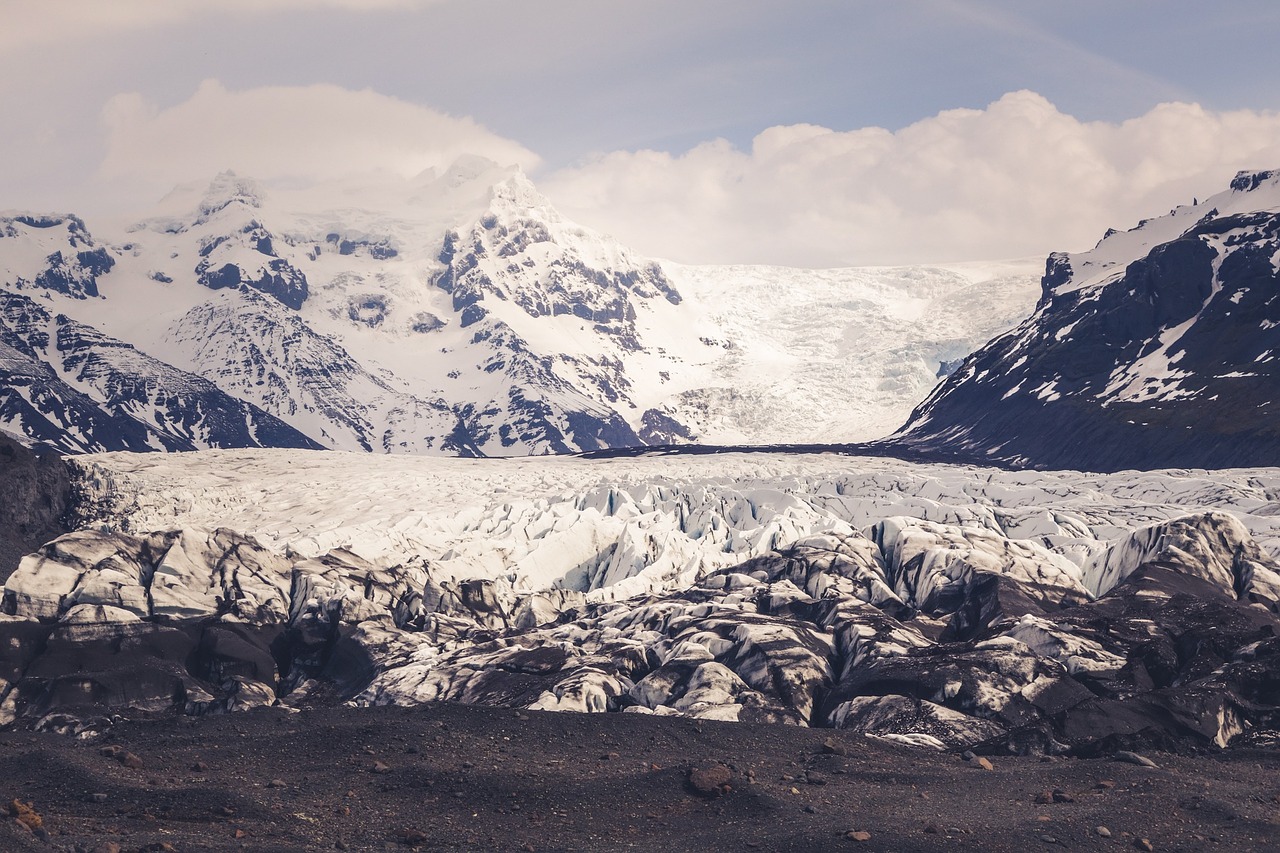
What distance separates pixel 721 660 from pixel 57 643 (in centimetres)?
3790

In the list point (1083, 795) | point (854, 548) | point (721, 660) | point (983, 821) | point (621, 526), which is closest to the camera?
point (983, 821)

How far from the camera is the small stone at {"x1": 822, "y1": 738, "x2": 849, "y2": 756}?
51806mm

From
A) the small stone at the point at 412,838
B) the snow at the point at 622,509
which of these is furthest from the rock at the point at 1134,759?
the snow at the point at 622,509

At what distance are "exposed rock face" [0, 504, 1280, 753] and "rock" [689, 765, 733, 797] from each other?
14.9 m

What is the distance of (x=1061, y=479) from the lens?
147m

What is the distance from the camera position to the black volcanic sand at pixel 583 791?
39.7 meters

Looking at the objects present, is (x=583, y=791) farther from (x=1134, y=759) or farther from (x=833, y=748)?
(x=1134, y=759)

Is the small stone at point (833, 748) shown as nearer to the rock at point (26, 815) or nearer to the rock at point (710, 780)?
the rock at point (710, 780)

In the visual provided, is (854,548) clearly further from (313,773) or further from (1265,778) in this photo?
(313,773)

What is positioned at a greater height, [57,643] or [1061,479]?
[1061,479]

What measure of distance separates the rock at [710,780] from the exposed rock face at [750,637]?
48.8 ft

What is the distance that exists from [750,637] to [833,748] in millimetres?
21021

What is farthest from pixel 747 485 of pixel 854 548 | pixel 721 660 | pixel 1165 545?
pixel 721 660

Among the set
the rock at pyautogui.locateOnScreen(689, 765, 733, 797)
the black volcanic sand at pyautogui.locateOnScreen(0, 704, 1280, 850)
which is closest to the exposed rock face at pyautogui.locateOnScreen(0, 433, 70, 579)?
the black volcanic sand at pyautogui.locateOnScreen(0, 704, 1280, 850)
